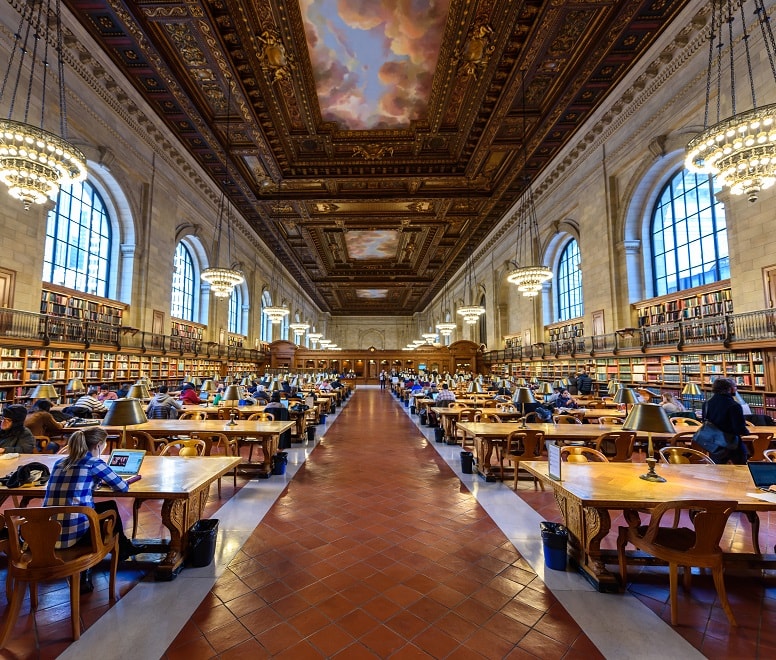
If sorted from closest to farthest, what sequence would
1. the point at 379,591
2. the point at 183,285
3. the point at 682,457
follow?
the point at 379,591 → the point at 682,457 → the point at 183,285

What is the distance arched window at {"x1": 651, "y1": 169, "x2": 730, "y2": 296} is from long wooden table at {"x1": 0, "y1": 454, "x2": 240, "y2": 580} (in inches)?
437

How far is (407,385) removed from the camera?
17969mm

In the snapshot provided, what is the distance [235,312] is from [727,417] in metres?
21.1

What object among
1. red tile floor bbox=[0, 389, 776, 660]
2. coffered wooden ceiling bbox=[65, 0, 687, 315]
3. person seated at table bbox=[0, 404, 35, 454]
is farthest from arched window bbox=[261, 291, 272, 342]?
red tile floor bbox=[0, 389, 776, 660]

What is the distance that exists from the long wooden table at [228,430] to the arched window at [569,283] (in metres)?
13.5

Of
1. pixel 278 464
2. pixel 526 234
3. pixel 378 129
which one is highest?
pixel 378 129

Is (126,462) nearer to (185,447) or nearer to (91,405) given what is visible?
(185,447)

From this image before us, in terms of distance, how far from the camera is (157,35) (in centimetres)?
791

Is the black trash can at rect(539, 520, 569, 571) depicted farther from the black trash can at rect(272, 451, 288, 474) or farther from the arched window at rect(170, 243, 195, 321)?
the arched window at rect(170, 243, 195, 321)

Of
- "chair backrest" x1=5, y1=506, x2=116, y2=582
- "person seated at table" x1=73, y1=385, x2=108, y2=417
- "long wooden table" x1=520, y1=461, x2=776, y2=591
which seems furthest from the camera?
"person seated at table" x1=73, y1=385, x2=108, y2=417

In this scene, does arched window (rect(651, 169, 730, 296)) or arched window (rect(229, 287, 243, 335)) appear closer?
arched window (rect(651, 169, 730, 296))

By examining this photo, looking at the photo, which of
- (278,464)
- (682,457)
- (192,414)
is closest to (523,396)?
(682,457)

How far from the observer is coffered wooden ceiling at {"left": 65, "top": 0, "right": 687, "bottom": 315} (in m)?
7.51

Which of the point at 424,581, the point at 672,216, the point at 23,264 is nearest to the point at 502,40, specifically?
the point at 672,216
